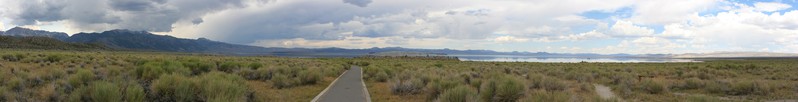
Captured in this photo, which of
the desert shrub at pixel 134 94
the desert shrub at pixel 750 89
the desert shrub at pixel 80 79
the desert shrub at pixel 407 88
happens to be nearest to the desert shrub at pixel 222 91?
the desert shrub at pixel 134 94

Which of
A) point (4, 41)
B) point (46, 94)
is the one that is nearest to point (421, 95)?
point (46, 94)

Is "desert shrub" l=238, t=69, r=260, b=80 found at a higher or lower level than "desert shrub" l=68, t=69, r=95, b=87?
lower

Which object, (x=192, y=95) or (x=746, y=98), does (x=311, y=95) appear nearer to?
(x=192, y=95)

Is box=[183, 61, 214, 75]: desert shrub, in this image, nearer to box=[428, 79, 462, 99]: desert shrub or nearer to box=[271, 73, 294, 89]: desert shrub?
box=[271, 73, 294, 89]: desert shrub

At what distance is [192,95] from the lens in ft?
33.0

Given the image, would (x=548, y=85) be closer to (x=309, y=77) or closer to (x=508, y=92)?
(x=508, y=92)

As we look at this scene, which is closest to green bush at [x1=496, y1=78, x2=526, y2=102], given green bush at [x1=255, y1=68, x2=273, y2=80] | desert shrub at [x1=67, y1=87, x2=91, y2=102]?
desert shrub at [x1=67, y1=87, x2=91, y2=102]

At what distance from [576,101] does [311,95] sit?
28.1 feet

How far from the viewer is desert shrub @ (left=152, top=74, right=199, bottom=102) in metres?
9.98

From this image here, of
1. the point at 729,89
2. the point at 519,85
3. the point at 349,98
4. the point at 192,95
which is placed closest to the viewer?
the point at 192,95

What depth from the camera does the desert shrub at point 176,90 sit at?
9984mm

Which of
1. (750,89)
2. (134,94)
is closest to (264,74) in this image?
(134,94)

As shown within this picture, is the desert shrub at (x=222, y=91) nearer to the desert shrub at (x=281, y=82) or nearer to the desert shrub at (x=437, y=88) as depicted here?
the desert shrub at (x=437, y=88)

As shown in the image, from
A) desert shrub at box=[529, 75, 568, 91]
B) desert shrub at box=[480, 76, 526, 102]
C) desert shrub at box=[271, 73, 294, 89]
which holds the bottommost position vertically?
desert shrub at box=[271, 73, 294, 89]
